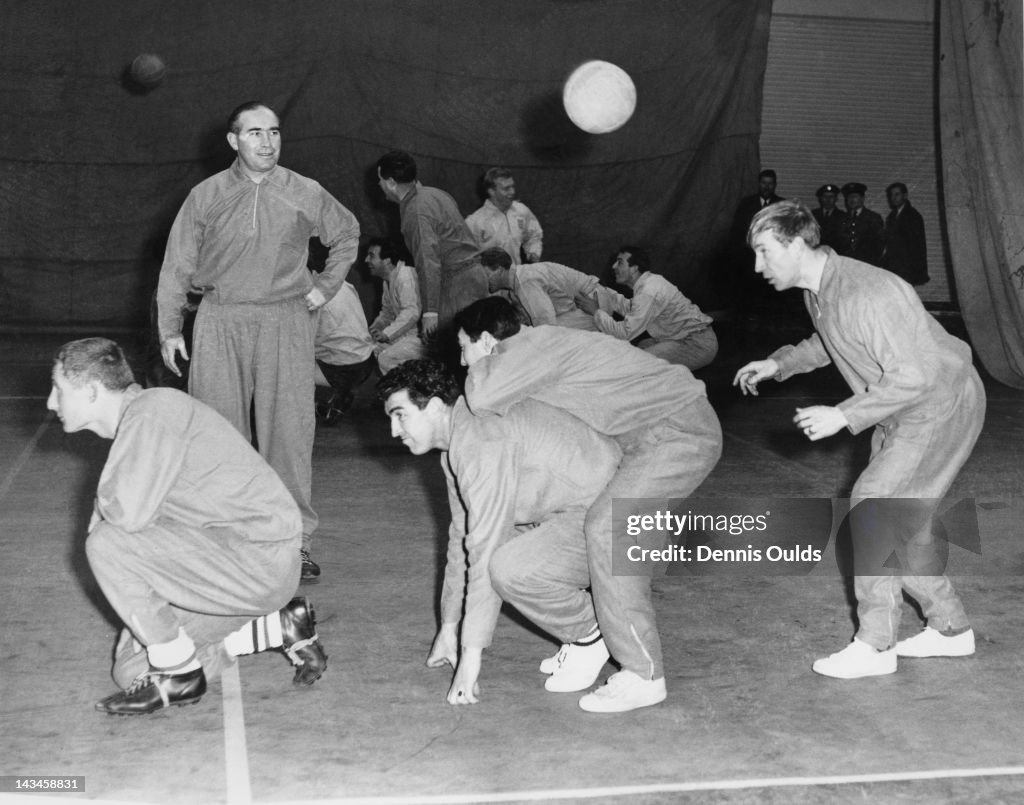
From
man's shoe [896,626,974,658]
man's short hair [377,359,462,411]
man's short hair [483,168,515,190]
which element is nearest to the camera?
man's short hair [377,359,462,411]

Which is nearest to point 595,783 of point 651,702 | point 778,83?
point 651,702

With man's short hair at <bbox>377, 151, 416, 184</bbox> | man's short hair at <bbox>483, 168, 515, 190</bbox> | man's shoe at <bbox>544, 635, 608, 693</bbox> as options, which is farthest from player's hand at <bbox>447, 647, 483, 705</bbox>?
man's short hair at <bbox>483, 168, 515, 190</bbox>

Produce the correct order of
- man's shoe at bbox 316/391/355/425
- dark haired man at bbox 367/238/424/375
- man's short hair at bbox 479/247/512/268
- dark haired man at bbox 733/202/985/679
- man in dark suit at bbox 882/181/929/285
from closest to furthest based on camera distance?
dark haired man at bbox 733/202/985/679 < man's short hair at bbox 479/247/512/268 < man's shoe at bbox 316/391/355/425 < dark haired man at bbox 367/238/424/375 < man in dark suit at bbox 882/181/929/285

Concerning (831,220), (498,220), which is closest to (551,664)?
(498,220)

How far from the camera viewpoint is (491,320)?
394cm

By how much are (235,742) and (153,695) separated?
0.34 m

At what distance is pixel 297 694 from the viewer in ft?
12.2

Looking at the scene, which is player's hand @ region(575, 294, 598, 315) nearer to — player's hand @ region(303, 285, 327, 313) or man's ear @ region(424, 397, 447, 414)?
player's hand @ region(303, 285, 327, 313)

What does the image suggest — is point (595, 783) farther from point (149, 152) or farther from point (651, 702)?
point (149, 152)

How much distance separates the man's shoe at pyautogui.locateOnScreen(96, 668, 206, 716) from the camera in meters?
3.50

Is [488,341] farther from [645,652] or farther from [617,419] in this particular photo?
[645,652]

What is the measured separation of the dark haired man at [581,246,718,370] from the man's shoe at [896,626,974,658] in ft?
14.0

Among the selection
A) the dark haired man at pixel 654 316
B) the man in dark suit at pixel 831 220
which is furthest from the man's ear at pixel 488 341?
the man in dark suit at pixel 831 220

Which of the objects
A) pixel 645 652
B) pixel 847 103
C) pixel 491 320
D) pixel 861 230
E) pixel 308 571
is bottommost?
pixel 308 571
